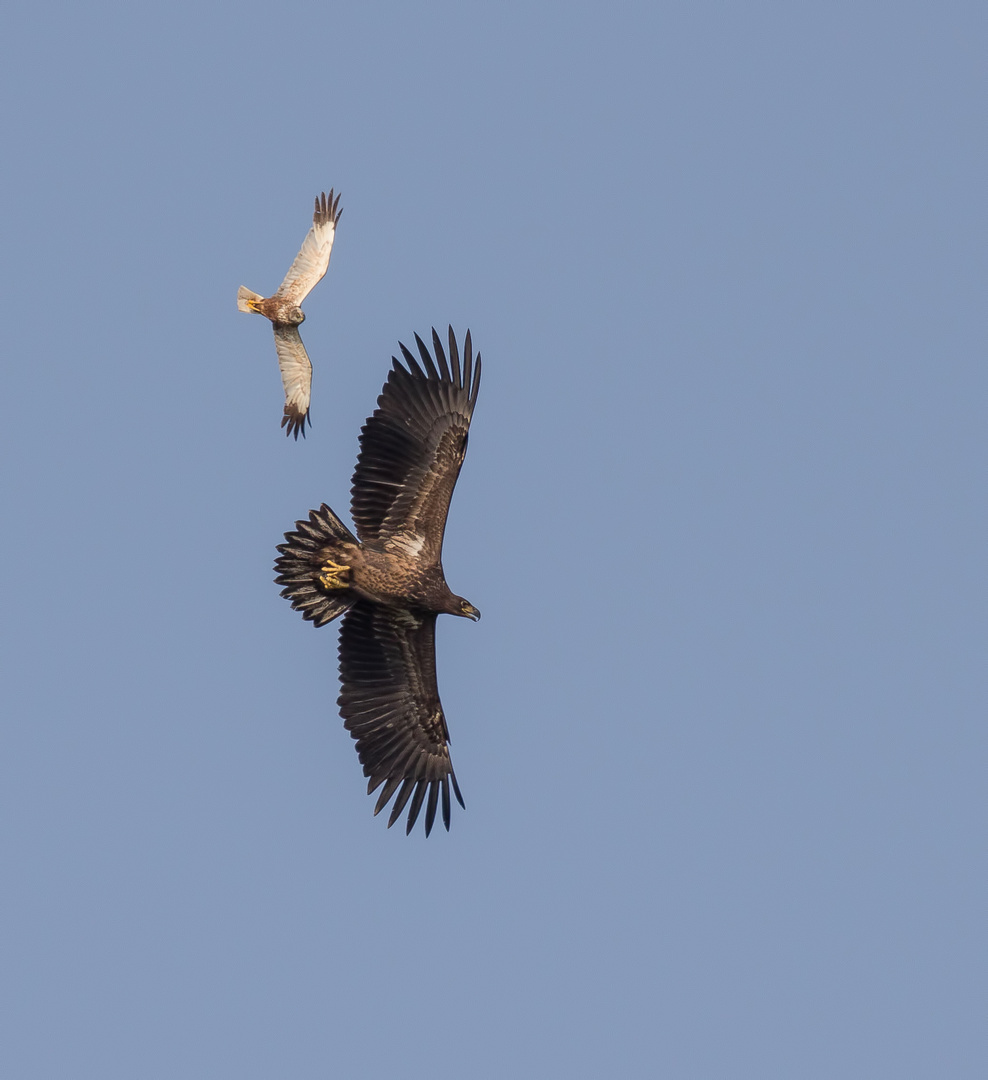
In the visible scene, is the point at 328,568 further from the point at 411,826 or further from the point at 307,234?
the point at 307,234

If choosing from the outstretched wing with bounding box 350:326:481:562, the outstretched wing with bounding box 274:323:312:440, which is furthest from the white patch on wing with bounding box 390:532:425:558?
the outstretched wing with bounding box 274:323:312:440

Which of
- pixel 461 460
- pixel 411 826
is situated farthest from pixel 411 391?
pixel 411 826

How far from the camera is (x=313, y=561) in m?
21.4

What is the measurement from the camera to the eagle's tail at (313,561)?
21359 mm

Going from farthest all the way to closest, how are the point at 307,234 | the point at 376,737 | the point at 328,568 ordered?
1. the point at 307,234
2. the point at 376,737
3. the point at 328,568

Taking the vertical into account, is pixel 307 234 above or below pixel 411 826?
above

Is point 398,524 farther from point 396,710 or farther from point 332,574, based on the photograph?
point 396,710

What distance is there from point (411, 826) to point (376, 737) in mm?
975

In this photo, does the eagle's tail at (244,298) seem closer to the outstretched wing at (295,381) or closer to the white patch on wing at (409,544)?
the outstretched wing at (295,381)

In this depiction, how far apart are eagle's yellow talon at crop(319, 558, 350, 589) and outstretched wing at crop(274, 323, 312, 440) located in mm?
2982

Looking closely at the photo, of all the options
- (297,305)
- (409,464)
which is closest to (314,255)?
(297,305)

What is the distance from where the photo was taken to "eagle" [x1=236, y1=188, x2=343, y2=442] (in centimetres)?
2366

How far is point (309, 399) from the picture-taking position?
949 inches

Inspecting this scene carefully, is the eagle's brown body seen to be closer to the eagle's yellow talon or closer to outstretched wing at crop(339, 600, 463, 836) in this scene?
the eagle's yellow talon
